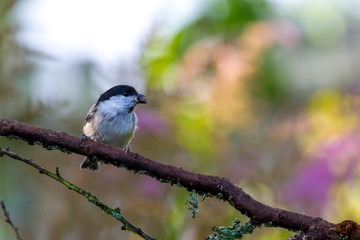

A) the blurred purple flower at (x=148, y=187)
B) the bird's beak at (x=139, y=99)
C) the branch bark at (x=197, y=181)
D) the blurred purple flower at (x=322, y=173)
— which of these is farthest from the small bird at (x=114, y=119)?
the branch bark at (x=197, y=181)

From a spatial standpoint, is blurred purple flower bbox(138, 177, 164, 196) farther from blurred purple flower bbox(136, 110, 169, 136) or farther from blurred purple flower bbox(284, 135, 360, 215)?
blurred purple flower bbox(284, 135, 360, 215)

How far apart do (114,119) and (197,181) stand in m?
1.89

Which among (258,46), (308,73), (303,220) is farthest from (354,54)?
(303,220)

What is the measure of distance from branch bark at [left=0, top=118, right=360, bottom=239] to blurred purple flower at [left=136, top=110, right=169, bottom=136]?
2.10m

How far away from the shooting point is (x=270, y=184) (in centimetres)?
378

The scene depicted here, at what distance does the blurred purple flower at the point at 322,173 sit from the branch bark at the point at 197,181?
7.39ft

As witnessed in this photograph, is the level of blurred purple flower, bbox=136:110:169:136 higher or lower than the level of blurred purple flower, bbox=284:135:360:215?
lower

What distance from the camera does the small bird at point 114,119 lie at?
3.30 m

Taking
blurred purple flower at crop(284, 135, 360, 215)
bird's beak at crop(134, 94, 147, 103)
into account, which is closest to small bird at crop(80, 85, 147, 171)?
bird's beak at crop(134, 94, 147, 103)

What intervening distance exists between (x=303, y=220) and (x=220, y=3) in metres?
4.24

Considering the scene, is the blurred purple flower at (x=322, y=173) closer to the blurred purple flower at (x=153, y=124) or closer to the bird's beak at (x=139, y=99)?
the blurred purple flower at (x=153, y=124)

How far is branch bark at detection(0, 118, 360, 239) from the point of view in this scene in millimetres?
→ 1374

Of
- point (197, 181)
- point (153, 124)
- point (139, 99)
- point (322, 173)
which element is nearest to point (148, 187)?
point (153, 124)

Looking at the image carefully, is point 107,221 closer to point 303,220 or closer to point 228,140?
point 228,140
